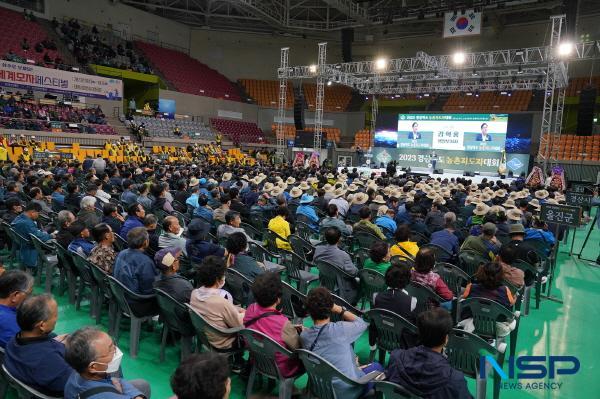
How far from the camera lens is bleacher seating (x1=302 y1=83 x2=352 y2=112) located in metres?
36.1

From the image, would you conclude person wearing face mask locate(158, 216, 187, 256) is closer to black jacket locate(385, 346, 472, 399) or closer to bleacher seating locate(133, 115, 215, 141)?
black jacket locate(385, 346, 472, 399)

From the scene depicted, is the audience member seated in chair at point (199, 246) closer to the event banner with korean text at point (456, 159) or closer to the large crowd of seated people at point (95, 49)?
the event banner with korean text at point (456, 159)

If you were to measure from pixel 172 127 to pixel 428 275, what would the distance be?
85.5 feet

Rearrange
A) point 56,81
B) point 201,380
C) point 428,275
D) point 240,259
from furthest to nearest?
point 56,81 → point 240,259 → point 428,275 → point 201,380

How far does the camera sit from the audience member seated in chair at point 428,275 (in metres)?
4.18

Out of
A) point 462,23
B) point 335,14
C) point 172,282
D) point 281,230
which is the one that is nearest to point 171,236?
point 172,282

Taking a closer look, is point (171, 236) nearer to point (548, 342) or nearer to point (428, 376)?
point (428, 376)

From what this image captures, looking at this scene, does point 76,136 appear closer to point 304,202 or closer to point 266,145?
point 266,145

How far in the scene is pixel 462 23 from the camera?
22000mm

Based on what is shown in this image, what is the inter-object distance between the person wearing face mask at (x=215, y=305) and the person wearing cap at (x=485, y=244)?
3638 millimetres

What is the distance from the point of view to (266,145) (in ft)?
108

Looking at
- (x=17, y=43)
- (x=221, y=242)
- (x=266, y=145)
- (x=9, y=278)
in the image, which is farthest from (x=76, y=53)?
(x=9, y=278)

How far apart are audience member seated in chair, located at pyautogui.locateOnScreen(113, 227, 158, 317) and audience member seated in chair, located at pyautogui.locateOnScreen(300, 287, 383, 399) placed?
73.6 inches

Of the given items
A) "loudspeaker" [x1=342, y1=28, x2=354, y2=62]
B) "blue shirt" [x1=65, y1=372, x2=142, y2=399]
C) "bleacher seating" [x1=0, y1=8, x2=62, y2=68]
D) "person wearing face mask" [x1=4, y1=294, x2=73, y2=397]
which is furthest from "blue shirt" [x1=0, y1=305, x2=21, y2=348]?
"loudspeaker" [x1=342, y1=28, x2=354, y2=62]
